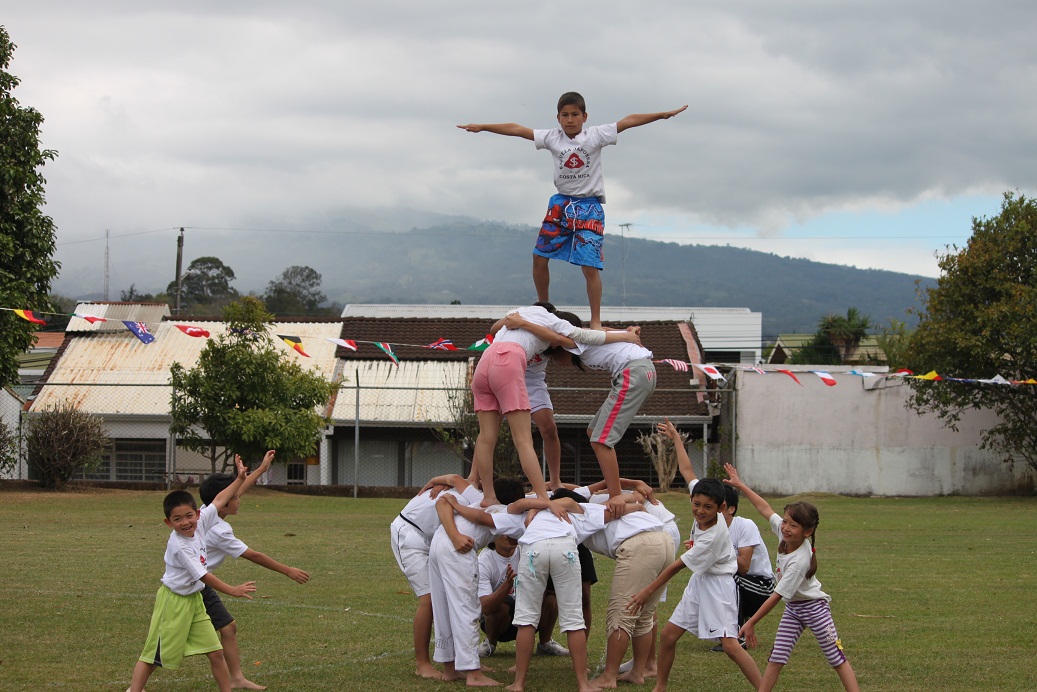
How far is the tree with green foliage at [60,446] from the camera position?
24.7m

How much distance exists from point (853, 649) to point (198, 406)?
1833cm

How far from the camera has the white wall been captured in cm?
2945

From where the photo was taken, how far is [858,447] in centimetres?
2959

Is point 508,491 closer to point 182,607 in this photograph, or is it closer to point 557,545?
point 557,545

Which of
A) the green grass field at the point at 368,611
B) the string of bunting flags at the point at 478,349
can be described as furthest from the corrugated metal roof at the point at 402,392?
the green grass field at the point at 368,611

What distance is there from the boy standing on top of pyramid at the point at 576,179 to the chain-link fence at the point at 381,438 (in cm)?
→ 2022

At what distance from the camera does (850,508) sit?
2491 cm

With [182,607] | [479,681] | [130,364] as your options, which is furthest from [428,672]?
[130,364]

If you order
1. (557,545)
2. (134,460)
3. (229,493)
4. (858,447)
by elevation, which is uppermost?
(229,493)

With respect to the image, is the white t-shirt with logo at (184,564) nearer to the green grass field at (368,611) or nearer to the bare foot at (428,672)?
the green grass field at (368,611)

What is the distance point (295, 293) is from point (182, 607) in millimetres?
76768

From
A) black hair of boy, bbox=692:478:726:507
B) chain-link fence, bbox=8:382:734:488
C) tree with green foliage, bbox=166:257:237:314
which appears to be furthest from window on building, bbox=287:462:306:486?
tree with green foliage, bbox=166:257:237:314

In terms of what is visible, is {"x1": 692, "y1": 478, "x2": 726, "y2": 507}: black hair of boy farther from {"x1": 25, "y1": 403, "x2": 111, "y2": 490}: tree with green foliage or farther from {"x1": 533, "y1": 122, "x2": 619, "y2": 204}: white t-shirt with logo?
{"x1": 25, "y1": 403, "x2": 111, "y2": 490}: tree with green foliage

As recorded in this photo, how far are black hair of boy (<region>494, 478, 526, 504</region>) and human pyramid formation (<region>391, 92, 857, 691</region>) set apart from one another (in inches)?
0.6
